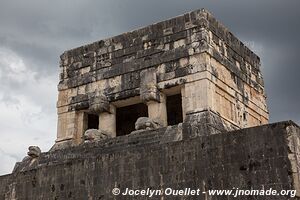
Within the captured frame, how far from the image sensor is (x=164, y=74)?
1605 cm

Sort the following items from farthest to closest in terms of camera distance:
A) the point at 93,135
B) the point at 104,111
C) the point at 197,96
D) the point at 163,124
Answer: the point at 104,111 < the point at 93,135 < the point at 163,124 < the point at 197,96

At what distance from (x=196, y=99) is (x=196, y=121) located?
2.76 feet

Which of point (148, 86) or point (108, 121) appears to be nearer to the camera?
point (148, 86)

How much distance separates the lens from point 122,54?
675 inches

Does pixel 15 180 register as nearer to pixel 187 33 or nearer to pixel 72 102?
pixel 72 102

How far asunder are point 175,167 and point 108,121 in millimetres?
5118

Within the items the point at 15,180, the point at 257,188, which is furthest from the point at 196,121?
the point at 15,180

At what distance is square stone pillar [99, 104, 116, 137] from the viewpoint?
54.8ft

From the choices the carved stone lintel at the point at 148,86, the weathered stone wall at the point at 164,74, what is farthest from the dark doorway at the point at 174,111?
the carved stone lintel at the point at 148,86

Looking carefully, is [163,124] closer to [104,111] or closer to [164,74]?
[164,74]

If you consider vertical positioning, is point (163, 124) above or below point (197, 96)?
below

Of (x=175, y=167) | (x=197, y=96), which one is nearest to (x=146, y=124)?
(x=197, y=96)

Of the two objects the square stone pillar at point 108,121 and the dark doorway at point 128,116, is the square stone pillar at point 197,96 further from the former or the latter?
the dark doorway at point 128,116

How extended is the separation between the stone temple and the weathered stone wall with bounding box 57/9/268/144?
34 mm
